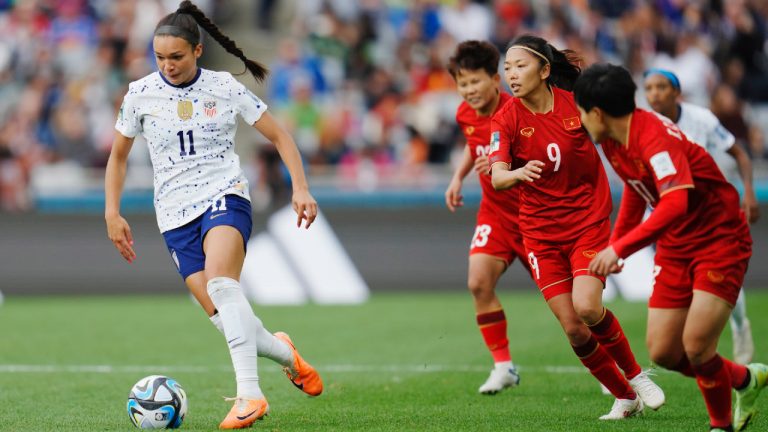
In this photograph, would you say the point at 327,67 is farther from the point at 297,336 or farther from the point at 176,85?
the point at 176,85

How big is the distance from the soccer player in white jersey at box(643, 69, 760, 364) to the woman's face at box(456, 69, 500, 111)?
1647 millimetres

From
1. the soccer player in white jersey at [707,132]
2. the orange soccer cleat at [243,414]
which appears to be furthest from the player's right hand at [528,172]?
the soccer player in white jersey at [707,132]

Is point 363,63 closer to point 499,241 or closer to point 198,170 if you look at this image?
point 499,241

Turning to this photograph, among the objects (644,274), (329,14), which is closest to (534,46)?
(644,274)

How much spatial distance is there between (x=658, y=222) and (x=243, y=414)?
8.67 ft

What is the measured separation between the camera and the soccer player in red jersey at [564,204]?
7484 millimetres

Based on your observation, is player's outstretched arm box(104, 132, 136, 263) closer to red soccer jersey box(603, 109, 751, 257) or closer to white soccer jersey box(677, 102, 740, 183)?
red soccer jersey box(603, 109, 751, 257)

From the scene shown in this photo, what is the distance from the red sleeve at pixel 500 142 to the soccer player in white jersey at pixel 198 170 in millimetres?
1156

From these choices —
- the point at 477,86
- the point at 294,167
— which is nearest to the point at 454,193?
the point at 477,86

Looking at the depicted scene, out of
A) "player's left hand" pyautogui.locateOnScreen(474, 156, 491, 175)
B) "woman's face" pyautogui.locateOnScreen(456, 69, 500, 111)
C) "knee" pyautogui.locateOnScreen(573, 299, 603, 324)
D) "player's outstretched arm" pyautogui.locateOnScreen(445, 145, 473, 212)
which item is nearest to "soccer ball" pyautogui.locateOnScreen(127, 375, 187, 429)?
"knee" pyautogui.locateOnScreen(573, 299, 603, 324)

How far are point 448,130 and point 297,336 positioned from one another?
6.76m

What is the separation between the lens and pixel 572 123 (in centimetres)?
757

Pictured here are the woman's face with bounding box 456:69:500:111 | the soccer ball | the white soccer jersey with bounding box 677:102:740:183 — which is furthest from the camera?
the white soccer jersey with bounding box 677:102:740:183

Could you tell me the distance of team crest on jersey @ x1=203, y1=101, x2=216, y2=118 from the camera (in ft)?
24.1
